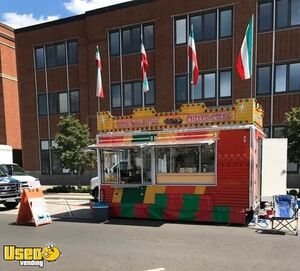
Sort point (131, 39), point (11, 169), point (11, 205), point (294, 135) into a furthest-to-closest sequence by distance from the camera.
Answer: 1. point (131, 39)
2. point (11, 169)
3. point (11, 205)
4. point (294, 135)

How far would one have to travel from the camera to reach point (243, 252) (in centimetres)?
712

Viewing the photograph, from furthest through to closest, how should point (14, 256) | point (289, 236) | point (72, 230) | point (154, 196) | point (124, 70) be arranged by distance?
point (124, 70), point (154, 196), point (72, 230), point (289, 236), point (14, 256)

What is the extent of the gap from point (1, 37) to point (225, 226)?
30702 mm

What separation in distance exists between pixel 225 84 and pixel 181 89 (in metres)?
2.88

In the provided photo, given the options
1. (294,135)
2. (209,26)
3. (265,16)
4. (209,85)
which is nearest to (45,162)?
(209,85)

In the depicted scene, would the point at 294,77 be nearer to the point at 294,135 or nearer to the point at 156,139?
the point at 294,135

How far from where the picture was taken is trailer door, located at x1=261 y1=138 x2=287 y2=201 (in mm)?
11531

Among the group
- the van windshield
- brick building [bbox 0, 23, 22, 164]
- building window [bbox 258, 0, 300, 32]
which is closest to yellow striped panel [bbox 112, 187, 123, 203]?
the van windshield

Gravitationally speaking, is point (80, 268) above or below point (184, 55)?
below

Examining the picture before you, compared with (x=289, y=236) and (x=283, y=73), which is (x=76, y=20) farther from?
(x=289, y=236)

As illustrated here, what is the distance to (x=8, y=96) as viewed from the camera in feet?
108

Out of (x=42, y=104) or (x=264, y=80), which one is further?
(x=42, y=104)

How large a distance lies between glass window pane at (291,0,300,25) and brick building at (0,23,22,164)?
25.6 m

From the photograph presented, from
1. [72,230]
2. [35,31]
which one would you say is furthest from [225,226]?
[35,31]
